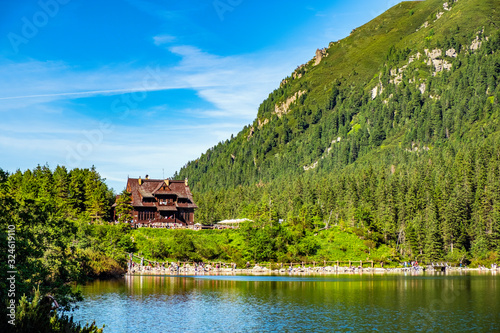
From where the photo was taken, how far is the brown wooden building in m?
120

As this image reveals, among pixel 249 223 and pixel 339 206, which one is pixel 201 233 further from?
pixel 339 206

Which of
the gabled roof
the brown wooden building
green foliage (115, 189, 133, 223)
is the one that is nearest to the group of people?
green foliage (115, 189, 133, 223)

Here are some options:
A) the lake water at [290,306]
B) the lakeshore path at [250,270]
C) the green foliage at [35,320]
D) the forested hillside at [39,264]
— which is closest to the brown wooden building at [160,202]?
the lakeshore path at [250,270]

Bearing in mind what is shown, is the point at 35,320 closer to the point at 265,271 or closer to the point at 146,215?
the point at 265,271

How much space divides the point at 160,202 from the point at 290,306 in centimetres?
7216

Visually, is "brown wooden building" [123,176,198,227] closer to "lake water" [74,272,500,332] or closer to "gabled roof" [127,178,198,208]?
"gabled roof" [127,178,198,208]

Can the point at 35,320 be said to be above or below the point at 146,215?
below

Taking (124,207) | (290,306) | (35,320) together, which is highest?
(124,207)

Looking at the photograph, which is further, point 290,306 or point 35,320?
point 290,306

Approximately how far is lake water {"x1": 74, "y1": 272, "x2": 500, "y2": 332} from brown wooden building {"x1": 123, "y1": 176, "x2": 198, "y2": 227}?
137 ft

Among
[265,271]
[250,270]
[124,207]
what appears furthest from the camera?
[124,207]

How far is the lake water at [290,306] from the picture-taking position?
44.8 meters

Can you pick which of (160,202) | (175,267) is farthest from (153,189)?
(175,267)

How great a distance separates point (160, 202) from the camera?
123 m
